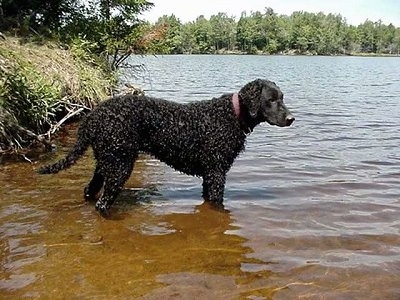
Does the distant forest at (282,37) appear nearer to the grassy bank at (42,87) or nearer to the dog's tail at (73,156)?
the grassy bank at (42,87)

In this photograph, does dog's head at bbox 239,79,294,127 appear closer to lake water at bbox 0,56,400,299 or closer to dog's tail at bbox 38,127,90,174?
lake water at bbox 0,56,400,299

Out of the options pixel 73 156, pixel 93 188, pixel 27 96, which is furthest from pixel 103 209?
pixel 27 96

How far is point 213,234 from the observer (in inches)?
216

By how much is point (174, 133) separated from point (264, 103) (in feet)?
3.82

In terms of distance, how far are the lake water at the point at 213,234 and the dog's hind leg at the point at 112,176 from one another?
0.19 m

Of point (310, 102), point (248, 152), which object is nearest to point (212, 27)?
point (310, 102)

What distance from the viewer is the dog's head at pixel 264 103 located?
6.03 metres

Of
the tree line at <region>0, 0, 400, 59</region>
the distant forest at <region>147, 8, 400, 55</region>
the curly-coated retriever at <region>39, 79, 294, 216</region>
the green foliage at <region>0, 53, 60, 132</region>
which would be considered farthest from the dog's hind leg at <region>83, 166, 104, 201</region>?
the distant forest at <region>147, 8, 400, 55</region>

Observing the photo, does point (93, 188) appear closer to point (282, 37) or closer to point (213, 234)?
point (213, 234)

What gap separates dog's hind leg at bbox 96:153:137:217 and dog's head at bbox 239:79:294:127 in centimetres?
152

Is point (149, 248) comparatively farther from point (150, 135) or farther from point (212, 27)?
point (212, 27)

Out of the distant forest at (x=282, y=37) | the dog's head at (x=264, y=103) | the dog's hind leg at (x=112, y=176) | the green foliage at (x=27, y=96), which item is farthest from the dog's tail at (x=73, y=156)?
the distant forest at (x=282, y=37)

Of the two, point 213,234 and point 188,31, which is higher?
point 188,31

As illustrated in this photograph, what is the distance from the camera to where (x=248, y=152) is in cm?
997
